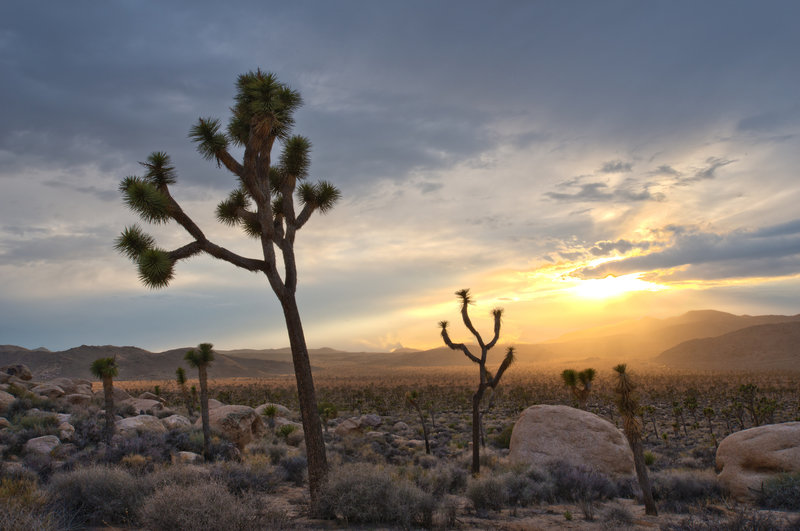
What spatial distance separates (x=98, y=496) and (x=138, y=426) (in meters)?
11.4

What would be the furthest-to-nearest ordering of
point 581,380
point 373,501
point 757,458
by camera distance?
point 581,380
point 757,458
point 373,501

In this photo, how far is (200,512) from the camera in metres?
7.12

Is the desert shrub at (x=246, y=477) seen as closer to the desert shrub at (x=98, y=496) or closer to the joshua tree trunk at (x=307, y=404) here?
the joshua tree trunk at (x=307, y=404)

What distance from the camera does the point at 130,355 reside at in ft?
358

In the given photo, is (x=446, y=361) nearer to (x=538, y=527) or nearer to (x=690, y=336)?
(x=690, y=336)

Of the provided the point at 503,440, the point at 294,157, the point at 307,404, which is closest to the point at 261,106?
the point at 294,157

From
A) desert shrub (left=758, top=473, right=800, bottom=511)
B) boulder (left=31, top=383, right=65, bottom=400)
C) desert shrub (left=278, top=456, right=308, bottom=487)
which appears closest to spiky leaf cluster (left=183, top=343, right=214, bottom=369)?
desert shrub (left=278, top=456, right=308, bottom=487)

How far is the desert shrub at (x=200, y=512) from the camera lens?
700 cm

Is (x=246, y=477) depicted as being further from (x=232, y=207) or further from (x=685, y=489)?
Result: (x=685, y=489)

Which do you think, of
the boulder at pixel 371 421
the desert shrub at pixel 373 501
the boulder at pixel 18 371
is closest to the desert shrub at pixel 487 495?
the desert shrub at pixel 373 501

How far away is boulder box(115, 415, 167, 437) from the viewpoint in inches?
706

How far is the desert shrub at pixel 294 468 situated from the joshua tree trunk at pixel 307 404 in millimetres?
4042

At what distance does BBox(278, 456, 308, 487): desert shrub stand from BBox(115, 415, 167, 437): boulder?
21.7 feet

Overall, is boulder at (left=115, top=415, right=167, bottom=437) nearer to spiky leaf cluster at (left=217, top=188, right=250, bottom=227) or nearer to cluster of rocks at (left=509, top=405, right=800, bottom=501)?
spiky leaf cluster at (left=217, top=188, right=250, bottom=227)
